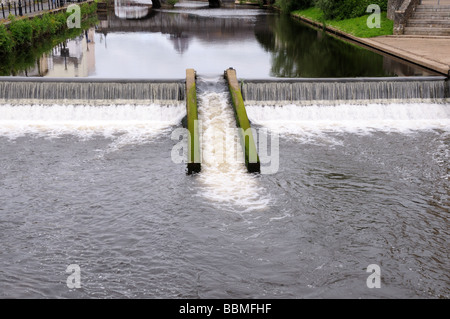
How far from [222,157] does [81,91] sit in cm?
664

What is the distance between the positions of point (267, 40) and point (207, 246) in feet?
88.5

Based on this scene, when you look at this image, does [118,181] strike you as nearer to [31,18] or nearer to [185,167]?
[185,167]

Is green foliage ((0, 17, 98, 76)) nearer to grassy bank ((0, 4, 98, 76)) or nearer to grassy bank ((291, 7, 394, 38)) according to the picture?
grassy bank ((0, 4, 98, 76))

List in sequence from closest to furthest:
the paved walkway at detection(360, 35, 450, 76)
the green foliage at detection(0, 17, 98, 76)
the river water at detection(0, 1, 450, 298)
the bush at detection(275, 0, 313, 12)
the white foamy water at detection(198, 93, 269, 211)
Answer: the river water at detection(0, 1, 450, 298) → the white foamy water at detection(198, 93, 269, 211) → the paved walkway at detection(360, 35, 450, 76) → the green foliage at detection(0, 17, 98, 76) → the bush at detection(275, 0, 313, 12)

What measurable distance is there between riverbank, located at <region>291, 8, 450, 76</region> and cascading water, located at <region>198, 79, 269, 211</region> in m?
8.64

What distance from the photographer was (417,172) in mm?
13977

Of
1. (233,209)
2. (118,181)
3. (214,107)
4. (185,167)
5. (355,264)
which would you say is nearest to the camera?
(355,264)

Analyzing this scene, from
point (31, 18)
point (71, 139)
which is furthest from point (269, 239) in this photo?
point (31, 18)

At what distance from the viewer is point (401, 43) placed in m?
29.8

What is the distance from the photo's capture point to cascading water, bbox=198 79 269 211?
12359 mm

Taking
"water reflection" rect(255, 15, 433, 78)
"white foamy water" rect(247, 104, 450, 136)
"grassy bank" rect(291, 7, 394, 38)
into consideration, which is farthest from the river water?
"grassy bank" rect(291, 7, 394, 38)

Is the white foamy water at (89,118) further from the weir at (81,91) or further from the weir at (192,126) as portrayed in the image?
the weir at (192,126)

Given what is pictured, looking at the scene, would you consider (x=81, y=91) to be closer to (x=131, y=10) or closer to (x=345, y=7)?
(x=345, y=7)
